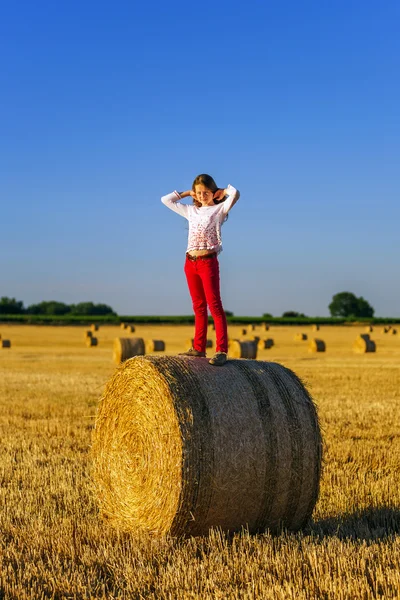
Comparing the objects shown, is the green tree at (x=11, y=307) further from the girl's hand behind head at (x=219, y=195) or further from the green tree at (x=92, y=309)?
the girl's hand behind head at (x=219, y=195)

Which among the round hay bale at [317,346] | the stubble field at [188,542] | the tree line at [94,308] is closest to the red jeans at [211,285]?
the stubble field at [188,542]

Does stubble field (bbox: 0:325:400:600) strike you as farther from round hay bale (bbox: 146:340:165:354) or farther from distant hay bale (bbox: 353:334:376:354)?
distant hay bale (bbox: 353:334:376:354)

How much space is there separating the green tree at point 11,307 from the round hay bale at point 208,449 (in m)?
80.7

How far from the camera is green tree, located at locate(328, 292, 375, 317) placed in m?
125

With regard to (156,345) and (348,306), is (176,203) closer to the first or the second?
(156,345)

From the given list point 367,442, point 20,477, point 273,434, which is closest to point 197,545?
point 273,434

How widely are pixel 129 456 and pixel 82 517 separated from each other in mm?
709

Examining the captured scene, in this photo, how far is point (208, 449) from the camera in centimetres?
572

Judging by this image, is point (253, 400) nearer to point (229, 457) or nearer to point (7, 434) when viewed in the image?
point (229, 457)

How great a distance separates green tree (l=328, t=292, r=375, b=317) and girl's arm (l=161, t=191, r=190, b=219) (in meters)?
119

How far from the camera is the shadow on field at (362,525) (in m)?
5.87

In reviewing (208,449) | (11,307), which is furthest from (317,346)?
(11,307)

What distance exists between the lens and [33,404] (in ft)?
47.1

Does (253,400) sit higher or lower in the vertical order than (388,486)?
higher
